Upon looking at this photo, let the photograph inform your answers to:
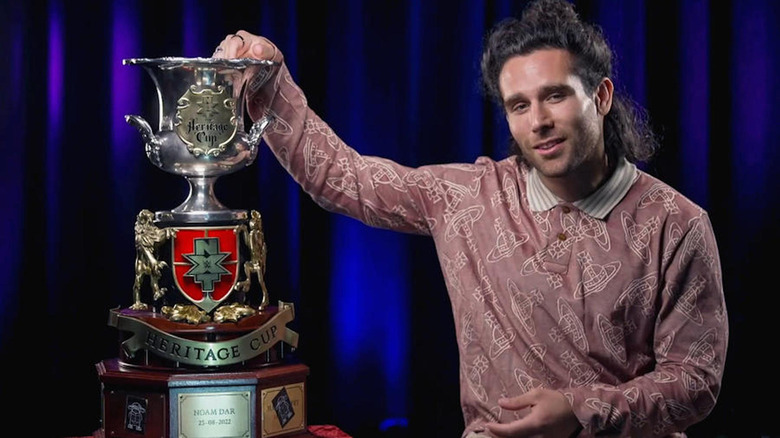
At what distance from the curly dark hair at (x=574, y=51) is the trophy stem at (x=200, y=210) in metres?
0.55

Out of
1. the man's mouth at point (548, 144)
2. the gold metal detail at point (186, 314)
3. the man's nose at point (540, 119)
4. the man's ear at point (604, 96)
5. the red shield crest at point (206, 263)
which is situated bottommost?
the gold metal detail at point (186, 314)

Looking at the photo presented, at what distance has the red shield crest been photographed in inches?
74.7

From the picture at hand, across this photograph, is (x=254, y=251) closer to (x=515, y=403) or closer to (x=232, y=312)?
(x=232, y=312)

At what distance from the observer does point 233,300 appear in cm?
195

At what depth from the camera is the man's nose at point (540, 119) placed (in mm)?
1816

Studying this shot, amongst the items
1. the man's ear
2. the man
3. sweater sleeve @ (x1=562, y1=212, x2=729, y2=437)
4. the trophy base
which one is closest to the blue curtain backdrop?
the trophy base

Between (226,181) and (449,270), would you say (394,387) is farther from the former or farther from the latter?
(449,270)

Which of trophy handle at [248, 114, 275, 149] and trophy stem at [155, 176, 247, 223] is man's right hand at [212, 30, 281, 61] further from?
trophy stem at [155, 176, 247, 223]

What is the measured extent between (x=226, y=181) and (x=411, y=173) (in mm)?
802

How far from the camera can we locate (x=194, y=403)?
187 centimetres

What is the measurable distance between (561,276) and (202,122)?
686 millimetres

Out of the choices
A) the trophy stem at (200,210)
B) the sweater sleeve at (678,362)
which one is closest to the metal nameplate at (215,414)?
the trophy stem at (200,210)

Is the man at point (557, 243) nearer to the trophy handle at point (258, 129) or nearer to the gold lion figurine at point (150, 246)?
the trophy handle at point (258, 129)

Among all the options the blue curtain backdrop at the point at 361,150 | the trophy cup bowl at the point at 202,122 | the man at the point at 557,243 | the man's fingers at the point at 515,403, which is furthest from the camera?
the blue curtain backdrop at the point at 361,150
